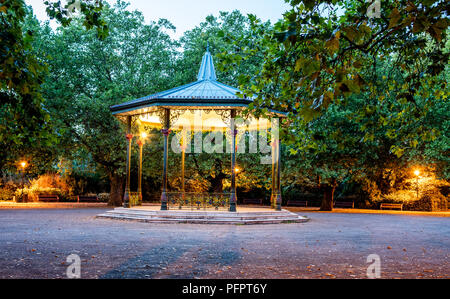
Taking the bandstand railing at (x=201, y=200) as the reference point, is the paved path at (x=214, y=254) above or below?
below

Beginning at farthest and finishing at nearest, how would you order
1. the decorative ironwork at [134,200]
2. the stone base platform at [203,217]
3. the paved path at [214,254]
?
the decorative ironwork at [134,200] → the stone base platform at [203,217] → the paved path at [214,254]

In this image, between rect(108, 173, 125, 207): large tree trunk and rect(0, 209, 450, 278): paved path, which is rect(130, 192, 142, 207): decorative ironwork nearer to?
rect(108, 173, 125, 207): large tree trunk

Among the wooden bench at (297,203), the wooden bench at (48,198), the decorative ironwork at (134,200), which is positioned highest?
the decorative ironwork at (134,200)

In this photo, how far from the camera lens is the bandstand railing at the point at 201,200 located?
18.2m

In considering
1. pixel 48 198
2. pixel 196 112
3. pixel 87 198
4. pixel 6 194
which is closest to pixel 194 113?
pixel 196 112

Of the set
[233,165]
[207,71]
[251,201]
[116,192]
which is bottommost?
[251,201]

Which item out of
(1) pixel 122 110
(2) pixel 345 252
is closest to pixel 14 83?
(2) pixel 345 252

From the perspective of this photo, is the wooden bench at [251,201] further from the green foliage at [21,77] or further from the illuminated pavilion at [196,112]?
the green foliage at [21,77]

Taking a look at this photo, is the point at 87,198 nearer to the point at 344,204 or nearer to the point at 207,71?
the point at 207,71

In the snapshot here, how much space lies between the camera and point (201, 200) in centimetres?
1825

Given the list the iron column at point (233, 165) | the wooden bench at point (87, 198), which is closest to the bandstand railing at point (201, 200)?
the iron column at point (233, 165)

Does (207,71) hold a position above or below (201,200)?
above

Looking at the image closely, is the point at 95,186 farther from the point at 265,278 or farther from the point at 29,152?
the point at 265,278

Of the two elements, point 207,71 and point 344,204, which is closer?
point 207,71
